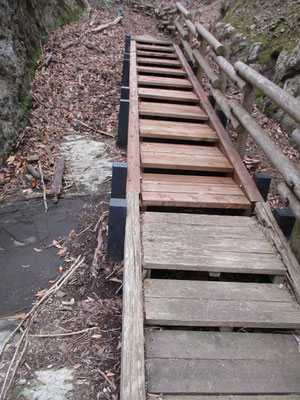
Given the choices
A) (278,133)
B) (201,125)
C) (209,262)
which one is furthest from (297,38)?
(209,262)

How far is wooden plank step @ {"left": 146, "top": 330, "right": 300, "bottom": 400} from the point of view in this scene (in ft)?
6.54

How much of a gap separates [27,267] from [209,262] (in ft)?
6.45

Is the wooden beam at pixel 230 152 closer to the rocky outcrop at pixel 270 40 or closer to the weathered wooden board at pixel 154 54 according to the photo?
the rocky outcrop at pixel 270 40

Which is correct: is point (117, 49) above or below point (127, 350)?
above

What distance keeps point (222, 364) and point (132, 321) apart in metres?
0.65

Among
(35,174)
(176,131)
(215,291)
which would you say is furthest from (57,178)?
(215,291)

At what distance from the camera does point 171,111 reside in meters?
5.42

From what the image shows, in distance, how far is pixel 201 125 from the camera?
5.23 metres

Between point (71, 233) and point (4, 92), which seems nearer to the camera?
point (71, 233)

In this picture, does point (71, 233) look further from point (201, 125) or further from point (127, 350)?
point (201, 125)

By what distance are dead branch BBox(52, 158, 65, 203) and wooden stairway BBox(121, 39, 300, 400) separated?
1292 millimetres

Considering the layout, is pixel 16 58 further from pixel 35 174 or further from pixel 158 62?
pixel 158 62

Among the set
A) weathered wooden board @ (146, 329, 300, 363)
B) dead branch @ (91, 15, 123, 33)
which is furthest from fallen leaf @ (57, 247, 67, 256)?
dead branch @ (91, 15, 123, 33)

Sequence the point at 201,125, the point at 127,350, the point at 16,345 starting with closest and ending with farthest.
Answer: the point at 127,350 → the point at 16,345 → the point at 201,125
